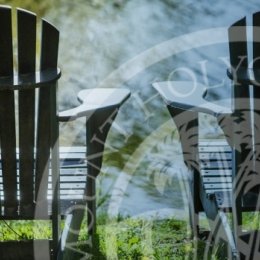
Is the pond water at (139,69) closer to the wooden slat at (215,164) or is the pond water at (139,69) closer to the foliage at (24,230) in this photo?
the foliage at (24,230)

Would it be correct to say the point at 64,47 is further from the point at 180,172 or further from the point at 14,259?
the point at 14,259

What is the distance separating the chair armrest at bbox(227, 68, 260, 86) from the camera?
3000 mm

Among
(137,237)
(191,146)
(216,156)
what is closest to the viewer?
(191,146)

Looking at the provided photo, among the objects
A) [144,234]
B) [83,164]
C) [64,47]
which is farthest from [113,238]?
[64,47]

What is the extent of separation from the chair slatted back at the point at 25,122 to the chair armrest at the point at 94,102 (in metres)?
0.07

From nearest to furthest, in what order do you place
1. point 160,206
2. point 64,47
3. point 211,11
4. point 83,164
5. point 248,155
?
point 248,155, point 83,164, point 160,206, point 64,47, point 211,11

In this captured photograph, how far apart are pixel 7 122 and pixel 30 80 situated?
26cm

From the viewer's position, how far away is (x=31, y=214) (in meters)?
3.46

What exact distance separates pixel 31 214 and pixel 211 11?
4105mm

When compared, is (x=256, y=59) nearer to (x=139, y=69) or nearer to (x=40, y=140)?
(x=40, y=140)

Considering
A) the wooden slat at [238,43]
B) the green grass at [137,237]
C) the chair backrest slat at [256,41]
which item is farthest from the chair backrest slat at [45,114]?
the chair backrest slat at [256,41]

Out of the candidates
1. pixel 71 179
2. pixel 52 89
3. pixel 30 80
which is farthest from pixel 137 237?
pixel 30 80

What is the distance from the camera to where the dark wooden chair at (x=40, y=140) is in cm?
312

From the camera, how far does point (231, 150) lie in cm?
343
